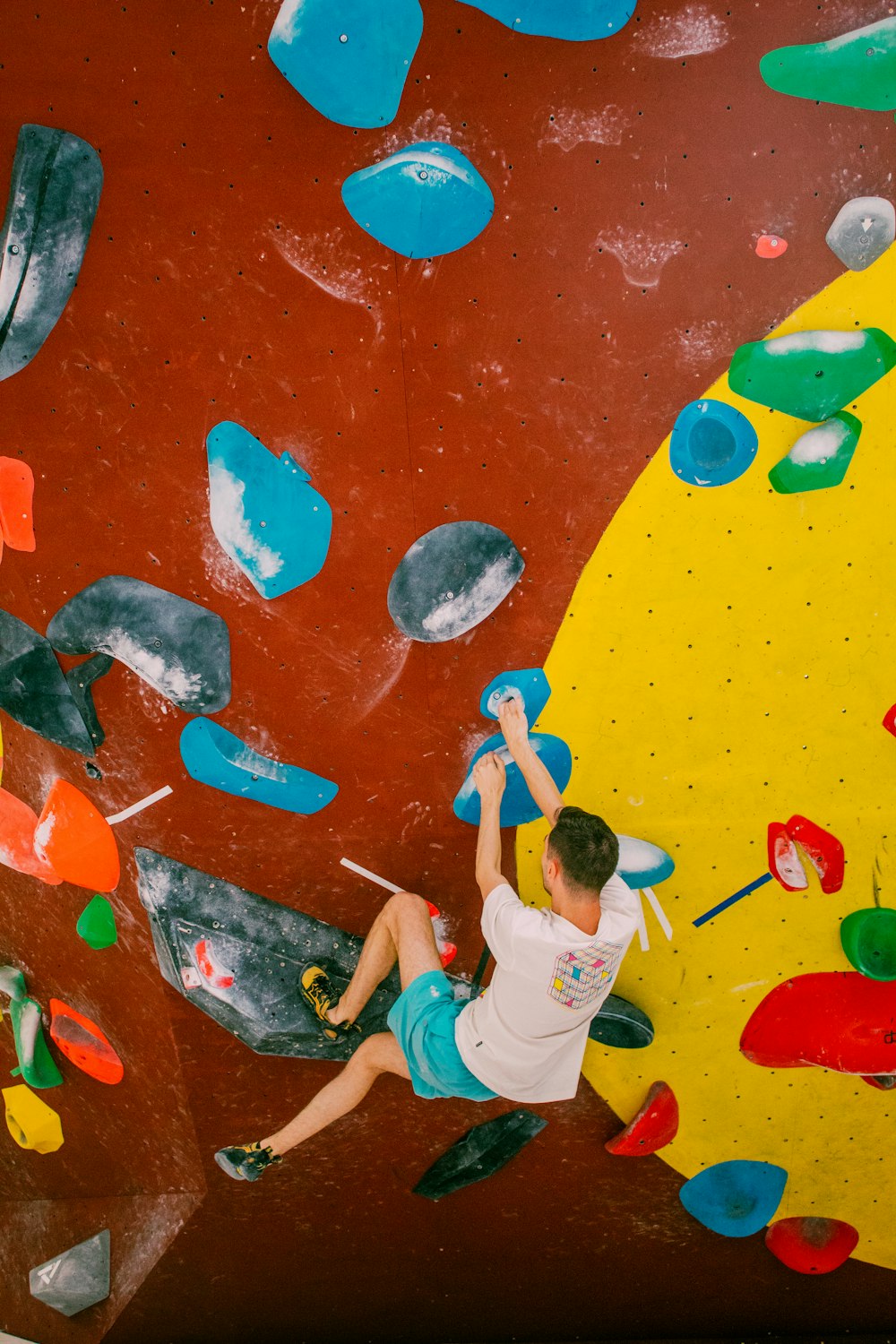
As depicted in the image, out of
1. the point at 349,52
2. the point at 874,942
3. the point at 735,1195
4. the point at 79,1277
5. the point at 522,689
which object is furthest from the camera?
the point at 79,1277

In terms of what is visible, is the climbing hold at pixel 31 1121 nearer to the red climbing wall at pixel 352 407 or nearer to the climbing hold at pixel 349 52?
the red climbing wall at pixel 352 407

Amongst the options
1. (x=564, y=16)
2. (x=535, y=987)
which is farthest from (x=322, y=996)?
(x=564, y=16)

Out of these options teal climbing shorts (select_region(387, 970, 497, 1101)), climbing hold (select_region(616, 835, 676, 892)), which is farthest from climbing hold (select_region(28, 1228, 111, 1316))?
climbing hold (select_region(616, 835, 676, 892))

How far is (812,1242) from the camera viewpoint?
8.79 ft

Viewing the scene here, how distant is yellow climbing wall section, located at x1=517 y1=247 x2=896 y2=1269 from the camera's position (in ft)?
6.89

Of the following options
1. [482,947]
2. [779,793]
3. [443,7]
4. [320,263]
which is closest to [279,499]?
[320,263]

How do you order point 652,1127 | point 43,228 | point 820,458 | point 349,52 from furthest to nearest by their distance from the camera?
point 652,1127
point 820,458
point 43,228
point 349,52

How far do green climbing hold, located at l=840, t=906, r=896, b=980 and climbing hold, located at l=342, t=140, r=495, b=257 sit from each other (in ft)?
6.57

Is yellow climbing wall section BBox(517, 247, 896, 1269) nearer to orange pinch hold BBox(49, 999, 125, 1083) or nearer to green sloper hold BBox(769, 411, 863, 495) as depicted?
green sloper hold BBox(769, 411, 863, 495)

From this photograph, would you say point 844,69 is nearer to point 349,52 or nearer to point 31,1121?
point 349,52

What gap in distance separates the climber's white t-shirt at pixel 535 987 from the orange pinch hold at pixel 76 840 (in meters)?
1.05

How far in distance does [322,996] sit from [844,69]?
2.55 meters

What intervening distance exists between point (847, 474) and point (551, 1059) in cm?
156

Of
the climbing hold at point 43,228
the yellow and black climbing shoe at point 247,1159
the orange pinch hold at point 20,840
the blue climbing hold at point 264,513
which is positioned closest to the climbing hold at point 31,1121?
the yellow and black climbing shoe at point 247,1159
